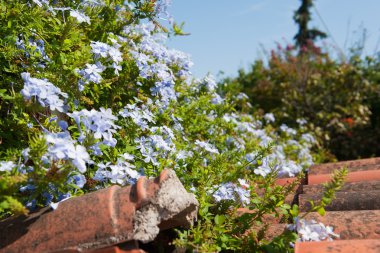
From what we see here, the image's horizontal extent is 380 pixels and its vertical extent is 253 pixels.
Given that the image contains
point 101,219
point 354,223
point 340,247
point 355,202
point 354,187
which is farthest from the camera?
point 354,187

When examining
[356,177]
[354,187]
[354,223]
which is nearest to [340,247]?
[354,223]

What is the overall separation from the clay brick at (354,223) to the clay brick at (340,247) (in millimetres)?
265

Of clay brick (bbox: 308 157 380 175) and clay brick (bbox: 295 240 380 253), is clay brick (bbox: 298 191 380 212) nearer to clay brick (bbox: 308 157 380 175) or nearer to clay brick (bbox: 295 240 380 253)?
clay brick (bbox: 295 240 380 253)

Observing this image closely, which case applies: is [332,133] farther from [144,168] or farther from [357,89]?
[144,168]

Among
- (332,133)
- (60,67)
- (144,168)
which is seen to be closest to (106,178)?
(144,168)

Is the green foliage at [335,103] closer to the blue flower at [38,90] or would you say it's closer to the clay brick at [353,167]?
the clay brick at [353,167]

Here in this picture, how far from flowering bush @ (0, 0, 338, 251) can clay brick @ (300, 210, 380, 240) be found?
244 mm

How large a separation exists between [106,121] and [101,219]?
467mm

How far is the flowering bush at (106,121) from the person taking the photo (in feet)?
6.05

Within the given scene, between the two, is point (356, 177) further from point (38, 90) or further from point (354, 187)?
point (38, 90)

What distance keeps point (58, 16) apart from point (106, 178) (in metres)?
1.26

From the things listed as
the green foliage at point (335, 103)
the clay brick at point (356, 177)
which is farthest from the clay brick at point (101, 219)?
the green foliage at point (335, 103)

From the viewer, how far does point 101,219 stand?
160 cm

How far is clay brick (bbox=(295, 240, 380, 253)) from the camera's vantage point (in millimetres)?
1772
